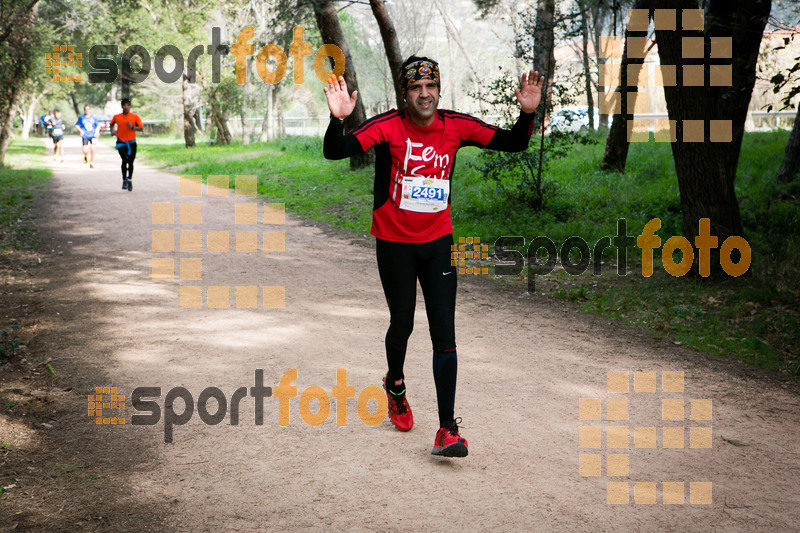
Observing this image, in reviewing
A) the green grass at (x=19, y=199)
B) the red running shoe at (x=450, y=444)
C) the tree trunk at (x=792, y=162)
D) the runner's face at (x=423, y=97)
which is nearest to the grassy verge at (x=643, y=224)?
the tree trunk at (x=792, y=162)

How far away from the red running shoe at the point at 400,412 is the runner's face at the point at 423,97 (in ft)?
5.81

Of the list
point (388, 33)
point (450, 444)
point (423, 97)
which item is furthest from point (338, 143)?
point (388, 33)

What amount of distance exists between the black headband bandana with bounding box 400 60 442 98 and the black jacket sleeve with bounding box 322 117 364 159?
416 millimetres

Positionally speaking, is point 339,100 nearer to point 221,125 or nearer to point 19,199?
point 19,199

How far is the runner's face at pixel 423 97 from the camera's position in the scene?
160 inches

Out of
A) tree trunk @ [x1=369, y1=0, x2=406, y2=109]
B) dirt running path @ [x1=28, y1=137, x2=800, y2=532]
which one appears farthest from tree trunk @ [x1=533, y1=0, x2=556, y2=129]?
tree trunk @ [x1=369, y1=0, x2=406, y2=109]

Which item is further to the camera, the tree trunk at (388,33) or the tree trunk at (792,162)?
the tree trunk at (388,33)

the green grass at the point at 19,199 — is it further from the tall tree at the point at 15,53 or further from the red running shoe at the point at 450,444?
the red running shoe at the point at 450,444

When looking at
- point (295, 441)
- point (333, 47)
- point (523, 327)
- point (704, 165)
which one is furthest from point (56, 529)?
point (333, 47)

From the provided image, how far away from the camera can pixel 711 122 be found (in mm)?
8594

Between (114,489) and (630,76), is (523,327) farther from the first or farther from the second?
(630,76)

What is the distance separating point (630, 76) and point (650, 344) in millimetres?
10990

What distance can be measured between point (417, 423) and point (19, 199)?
51.6 feet

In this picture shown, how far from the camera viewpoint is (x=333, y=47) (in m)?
19.1
